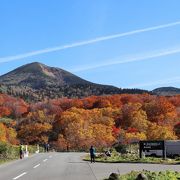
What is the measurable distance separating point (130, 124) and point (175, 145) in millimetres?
69546

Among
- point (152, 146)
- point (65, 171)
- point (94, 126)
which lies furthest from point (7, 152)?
point (94, 126)

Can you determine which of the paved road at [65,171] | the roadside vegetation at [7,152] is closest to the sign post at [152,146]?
the paved road at [65,171]

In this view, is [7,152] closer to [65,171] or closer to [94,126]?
[65,171]

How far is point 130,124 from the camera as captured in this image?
114 meters

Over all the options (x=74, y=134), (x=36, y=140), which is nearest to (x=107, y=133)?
(x=74, y=134)

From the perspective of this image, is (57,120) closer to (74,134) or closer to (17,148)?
(74,134)

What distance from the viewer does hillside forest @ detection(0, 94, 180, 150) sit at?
97.8 metres

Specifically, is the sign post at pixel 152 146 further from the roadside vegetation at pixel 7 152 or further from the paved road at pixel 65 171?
the roadside vegetation at pixel 7 152

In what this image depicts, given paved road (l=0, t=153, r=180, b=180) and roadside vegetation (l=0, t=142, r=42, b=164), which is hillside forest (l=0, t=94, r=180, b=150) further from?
paved road (l=0, t=153, r=180, b=180)

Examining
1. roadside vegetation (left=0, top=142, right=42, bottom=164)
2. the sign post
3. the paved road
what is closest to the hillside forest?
roadside vegetation (left=0, top=142, right=42, bottom=164)

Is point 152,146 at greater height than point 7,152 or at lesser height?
greater

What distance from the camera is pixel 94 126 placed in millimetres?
106938

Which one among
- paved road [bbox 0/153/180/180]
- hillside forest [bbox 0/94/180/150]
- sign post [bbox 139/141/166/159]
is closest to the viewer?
paved road [bbox 0/153/180/180]

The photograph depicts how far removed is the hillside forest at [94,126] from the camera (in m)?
97.8
